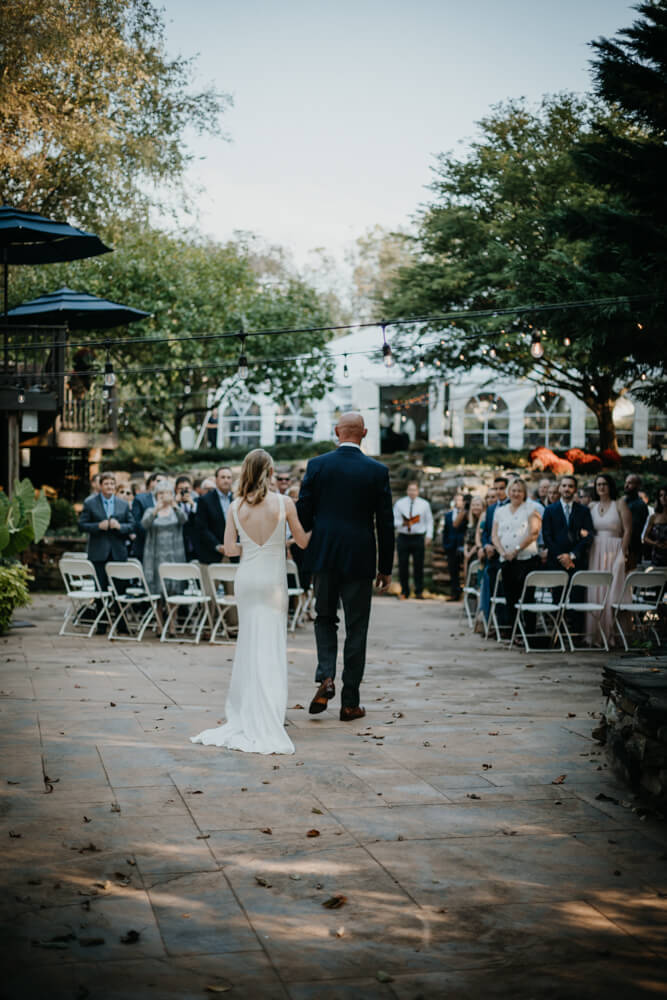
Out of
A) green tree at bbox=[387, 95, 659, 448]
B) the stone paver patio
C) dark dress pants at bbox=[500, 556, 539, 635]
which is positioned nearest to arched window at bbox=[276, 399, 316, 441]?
green tree at bbox=[387, 95, 659, 448]

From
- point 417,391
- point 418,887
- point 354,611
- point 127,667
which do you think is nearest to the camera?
point 418,887

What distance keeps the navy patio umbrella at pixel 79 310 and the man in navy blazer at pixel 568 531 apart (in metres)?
6.26

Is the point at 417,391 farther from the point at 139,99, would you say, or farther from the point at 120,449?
the point at 139,99

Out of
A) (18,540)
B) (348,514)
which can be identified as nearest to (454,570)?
(18,540)

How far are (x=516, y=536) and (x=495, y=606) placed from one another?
1058mm

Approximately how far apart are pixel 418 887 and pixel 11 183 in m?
19.6

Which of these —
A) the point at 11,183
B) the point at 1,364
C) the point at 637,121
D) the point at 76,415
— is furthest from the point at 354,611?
the point at 11,183

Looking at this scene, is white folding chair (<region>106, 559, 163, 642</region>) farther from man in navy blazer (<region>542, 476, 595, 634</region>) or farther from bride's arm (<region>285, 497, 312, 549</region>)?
bride's arm (<region>285, 497, 312, 549</region>)

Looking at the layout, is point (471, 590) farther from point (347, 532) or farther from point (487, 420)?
point (487, 420)

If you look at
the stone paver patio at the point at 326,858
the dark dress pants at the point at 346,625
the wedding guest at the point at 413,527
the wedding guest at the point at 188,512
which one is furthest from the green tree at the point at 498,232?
the stone paver patio at the point at 326,858

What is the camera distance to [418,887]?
3.66 metres

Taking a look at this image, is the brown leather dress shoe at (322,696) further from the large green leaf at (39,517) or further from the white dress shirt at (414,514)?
the white dress shirt at (414,514)

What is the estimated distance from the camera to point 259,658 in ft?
19.9

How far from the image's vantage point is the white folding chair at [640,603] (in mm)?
9797
